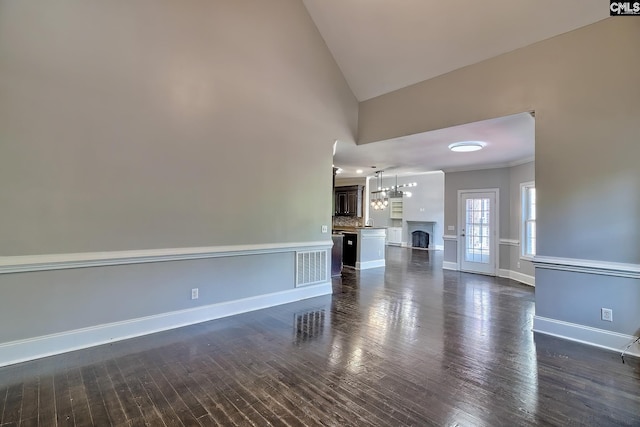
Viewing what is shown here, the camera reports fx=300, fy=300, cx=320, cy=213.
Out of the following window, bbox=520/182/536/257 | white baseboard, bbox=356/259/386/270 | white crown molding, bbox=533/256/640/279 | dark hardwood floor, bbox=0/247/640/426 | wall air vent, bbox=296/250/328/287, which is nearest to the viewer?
dark hardwood floor, bbox=0/247/640/426

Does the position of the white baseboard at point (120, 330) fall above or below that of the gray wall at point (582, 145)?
below

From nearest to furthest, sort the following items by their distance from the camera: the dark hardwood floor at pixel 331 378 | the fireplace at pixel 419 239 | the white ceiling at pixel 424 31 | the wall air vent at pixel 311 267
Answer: the dark hardwood floor at pixel 331 378 < the white ceiling at pixel 424 31 < the wall air vent at pixel 311 267 < the fireplace at pixel 419 239

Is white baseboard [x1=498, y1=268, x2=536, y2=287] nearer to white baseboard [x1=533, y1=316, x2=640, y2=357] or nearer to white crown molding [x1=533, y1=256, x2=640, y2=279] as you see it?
white baseboard [x1=533, y1=316, x2=640, y2=357]

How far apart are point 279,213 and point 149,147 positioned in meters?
1.90

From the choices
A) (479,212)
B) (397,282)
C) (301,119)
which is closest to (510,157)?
(479,212)

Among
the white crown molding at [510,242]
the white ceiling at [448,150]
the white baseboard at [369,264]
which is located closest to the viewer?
the white ceiling at [448,150]

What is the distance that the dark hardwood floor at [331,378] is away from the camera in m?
2.02

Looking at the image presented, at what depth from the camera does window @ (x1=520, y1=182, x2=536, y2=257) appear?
633 cm

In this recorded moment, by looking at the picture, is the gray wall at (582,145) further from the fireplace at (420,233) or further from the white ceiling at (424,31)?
the fireplace at (420,233)

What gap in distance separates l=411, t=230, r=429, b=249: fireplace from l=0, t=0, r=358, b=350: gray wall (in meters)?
9.89

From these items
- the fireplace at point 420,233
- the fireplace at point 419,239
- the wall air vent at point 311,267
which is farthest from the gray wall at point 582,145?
the fireplace at point 419,239

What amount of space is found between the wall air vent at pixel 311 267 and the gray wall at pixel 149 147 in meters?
0.19

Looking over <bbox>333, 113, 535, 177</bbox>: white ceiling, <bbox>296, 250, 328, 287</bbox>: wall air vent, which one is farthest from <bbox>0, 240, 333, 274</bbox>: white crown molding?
<bbox>333, 113, 535, 177</bbox>: white ceiling

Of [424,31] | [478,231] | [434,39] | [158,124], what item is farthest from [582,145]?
[158,124]
